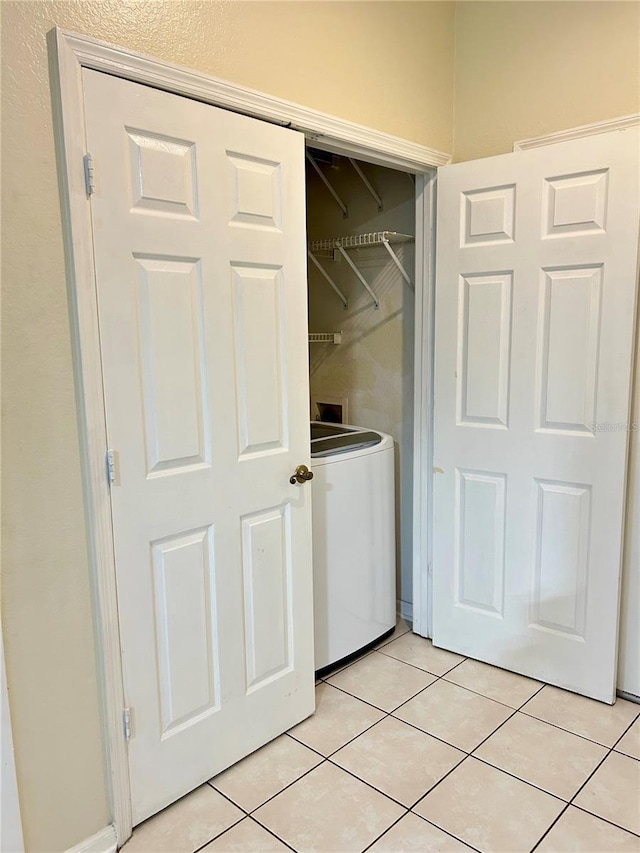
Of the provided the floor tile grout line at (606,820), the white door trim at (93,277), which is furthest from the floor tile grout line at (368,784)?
the white door trim at (93,277)

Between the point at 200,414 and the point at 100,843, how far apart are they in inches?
46.0

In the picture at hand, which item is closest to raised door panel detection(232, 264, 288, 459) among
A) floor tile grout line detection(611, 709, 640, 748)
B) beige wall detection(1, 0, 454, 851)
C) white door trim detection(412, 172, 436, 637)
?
beige wall detection(1, 0, 454, 851)

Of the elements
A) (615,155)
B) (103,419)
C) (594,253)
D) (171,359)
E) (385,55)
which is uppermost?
(385,55)

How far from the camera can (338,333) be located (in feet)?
10.4

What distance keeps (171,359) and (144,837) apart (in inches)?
52.0

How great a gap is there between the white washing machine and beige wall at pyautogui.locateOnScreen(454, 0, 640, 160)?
4.30 feet

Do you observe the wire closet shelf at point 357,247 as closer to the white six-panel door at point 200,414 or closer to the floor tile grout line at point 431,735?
the white six-panel door at point 200,414

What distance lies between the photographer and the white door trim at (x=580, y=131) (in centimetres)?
214

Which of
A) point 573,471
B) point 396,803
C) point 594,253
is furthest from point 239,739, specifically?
point 594,253

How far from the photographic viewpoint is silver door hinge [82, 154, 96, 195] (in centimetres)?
147

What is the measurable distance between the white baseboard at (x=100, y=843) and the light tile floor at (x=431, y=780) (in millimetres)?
51

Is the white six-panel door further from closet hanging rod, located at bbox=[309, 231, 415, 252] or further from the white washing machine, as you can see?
closet hanging rod, located at bbox=[309, 231, 415, 252]

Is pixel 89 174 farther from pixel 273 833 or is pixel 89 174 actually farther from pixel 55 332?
pixel 273 833

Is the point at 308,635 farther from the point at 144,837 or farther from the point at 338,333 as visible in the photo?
the point at 338,333
